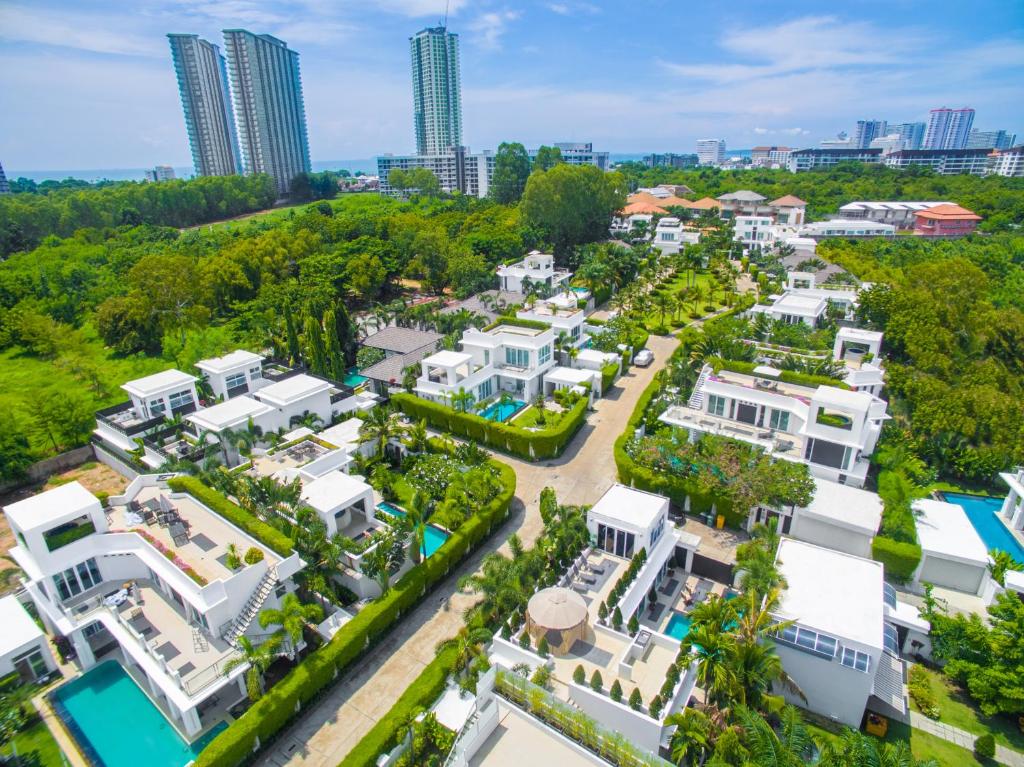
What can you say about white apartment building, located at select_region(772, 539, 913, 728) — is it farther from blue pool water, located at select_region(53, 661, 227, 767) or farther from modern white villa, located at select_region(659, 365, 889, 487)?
blue pool water, located at select_region(53, 661, 227, 767)

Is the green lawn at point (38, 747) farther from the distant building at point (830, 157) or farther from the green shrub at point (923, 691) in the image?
the distant building at point (830, 157)

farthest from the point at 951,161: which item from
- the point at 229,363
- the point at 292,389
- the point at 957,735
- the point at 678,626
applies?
the point at 229,363

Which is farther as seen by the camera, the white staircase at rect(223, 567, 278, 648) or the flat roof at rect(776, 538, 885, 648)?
the white staircase at rect(223, 567, 278, 648)

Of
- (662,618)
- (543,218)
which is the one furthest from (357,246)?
(662,618)

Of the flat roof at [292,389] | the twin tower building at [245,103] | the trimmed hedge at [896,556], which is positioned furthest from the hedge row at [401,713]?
the twin tower building at [245,103]

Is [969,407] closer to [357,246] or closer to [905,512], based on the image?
[905,512]

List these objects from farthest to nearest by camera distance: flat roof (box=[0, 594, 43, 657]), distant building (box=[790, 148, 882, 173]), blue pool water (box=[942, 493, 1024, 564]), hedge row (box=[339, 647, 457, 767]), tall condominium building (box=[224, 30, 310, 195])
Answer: distant building (box=[790, 148, 882, 173]) → tall condominium building (box=[224, 30, 310, 195]) → blue pool water (box=[942, 493, 1024, 564]) → flat roof (box=[0, 594, 43, 657]) → hedge row (box=[339, 647, 457, 767])

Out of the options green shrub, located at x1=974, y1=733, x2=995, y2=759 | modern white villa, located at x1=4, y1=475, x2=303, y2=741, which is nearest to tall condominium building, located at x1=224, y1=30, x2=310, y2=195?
modern white villa, located at x1=4, y1=475, x2=303, y2=741
